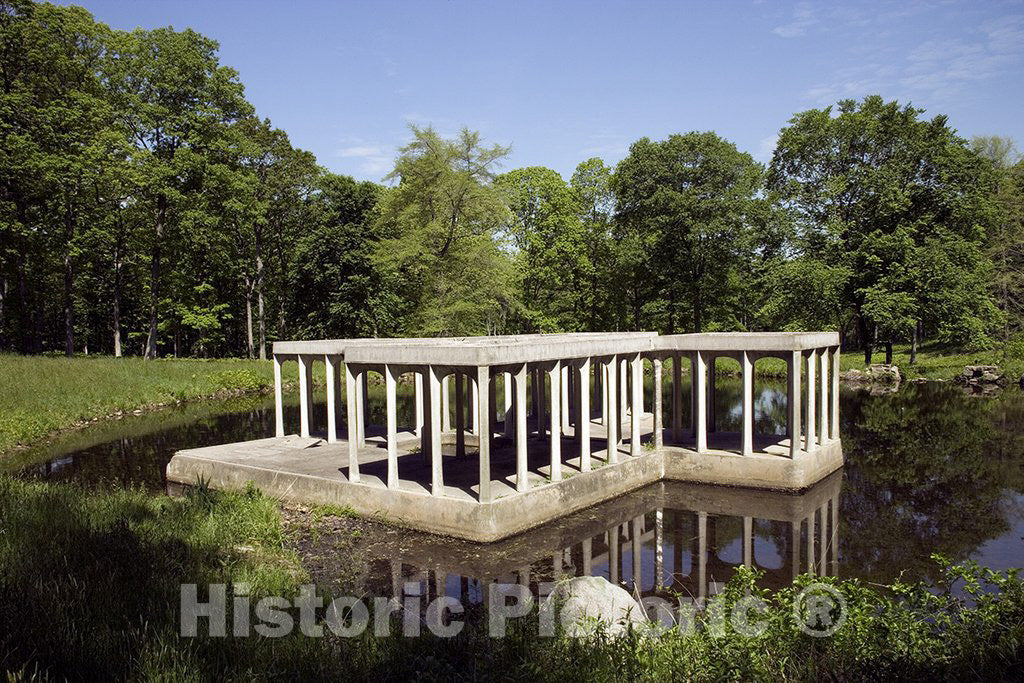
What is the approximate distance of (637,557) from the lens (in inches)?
551

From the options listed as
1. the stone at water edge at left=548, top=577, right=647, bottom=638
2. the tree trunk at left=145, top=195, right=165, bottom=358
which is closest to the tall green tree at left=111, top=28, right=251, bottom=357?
the tree trunk at left=145, top=195, right=165, bottom=358

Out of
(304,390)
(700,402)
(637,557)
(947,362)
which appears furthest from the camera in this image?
(947,362)

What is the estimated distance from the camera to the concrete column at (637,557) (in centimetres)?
1261

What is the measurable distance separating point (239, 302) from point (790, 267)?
146 feet

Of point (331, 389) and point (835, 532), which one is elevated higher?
point (331, 389)

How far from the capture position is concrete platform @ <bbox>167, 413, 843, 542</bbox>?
15.0m

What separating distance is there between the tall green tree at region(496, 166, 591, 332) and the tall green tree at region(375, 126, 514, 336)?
1250 cm

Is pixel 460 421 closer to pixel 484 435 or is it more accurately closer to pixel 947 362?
pixel 484 435

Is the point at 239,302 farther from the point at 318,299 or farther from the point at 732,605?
the point at 732,605

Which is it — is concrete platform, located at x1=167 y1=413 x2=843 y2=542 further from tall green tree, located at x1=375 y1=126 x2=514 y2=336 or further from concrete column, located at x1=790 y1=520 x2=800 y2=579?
tall green tree, located at x1=375 y1=126 x2=514 y2=336

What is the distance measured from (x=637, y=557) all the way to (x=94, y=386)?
1158 inches

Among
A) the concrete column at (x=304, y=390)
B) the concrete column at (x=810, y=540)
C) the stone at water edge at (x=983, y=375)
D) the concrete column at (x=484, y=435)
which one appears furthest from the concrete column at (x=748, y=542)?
the stone at water edge at (x=983, y=375)

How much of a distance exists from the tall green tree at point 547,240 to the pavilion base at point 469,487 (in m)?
29.1

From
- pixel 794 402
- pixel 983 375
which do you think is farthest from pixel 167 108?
pixel 983 375
